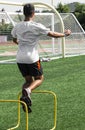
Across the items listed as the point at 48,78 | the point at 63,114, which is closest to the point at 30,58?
the point at 63,114

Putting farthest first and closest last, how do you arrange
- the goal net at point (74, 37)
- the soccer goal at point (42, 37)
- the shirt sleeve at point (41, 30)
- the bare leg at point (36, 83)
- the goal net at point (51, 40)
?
the goal net at point (74, 37) → the goal net at point (51, 40) → the soccer goal at point (42, 37) → the bare leg at point (36, 83) → the shirt sleeve at point (41, 30)

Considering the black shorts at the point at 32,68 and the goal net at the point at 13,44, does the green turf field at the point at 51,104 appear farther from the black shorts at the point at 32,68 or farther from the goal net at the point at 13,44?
the goal net at the point at 13,44

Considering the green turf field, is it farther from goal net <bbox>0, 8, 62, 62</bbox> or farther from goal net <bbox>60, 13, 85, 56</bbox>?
goal net <bbox>60, 13, 85, 56</bbox>

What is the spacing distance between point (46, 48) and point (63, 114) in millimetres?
17598

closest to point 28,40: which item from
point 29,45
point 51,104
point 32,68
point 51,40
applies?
point 29,45

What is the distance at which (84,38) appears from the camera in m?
25.9

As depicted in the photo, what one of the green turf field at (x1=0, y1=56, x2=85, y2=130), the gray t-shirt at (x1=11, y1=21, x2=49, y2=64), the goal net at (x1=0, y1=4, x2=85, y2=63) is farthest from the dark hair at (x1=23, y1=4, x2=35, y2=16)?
the goal net at (x1=0, y1=4, x2=85, y2=63)

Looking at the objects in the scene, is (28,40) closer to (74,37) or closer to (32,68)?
(32,68)

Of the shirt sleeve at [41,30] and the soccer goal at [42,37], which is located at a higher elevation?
the shirt sleeve at [41,30]

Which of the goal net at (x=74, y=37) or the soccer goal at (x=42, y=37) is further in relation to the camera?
the goal net at (x=74, y=37)

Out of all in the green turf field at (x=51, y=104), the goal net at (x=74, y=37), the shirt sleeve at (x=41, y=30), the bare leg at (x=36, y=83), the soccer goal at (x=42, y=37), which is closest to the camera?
the shirt sleeve at (x=41, y=30)

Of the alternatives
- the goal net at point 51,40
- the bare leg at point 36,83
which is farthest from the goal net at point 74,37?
the bare leg at point 36,83

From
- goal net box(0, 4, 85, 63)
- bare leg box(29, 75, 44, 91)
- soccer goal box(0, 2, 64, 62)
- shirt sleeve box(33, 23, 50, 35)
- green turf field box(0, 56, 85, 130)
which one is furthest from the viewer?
goal net box(0, 4, 85, 63)

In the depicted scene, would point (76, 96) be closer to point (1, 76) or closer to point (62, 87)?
point (62, 87)
